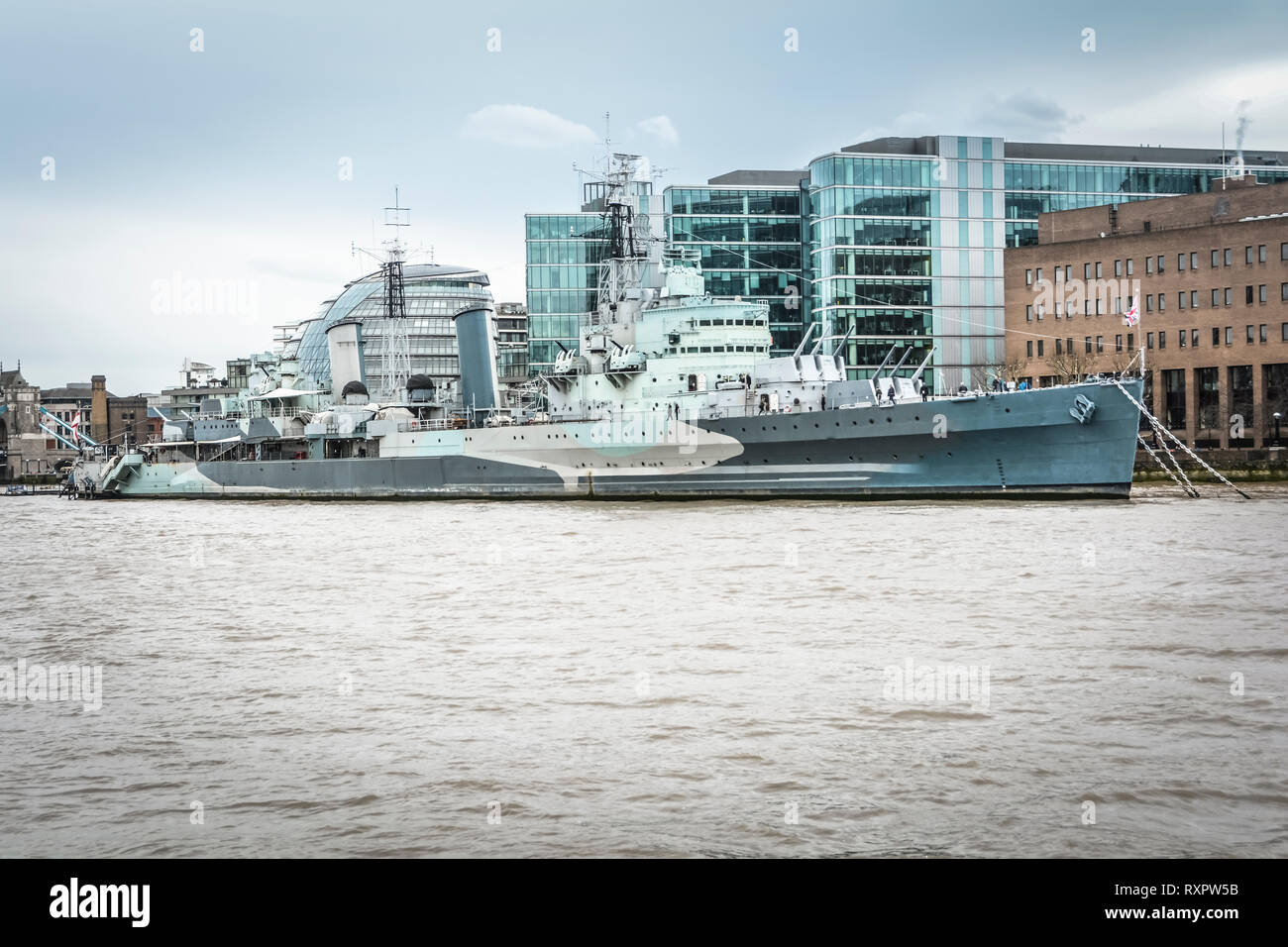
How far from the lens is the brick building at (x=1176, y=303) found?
210 feet

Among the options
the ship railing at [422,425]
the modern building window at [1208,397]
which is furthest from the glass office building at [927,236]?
the ship railing at [422,425]

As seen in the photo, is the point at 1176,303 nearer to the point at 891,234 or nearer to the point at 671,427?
the point at 891,234

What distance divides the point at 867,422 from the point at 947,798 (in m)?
33.3

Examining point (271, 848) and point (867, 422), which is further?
point (867, 422)

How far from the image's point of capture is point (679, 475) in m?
47.5

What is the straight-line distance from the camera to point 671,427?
155ft

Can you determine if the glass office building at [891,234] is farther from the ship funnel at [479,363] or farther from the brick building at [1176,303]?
the ship funnel at [479,363]

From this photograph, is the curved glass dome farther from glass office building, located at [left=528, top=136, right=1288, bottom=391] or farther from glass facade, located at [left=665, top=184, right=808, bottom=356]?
glass facade, located at [left=665, top=184, right=808, bottom=356]

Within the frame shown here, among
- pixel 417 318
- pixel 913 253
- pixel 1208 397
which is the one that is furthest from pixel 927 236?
pixel 417 318

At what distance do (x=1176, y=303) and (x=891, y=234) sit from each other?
1975 centimetres

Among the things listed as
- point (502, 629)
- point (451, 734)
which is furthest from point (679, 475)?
point (451, 734)

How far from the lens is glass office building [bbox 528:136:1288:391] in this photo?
79.6 meters

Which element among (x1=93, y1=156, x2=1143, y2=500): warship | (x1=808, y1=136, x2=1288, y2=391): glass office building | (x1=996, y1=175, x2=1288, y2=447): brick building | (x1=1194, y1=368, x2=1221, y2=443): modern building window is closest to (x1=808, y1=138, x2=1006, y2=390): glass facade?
(x1=808, y1=136, x2=1288, y2=391): glass office building
